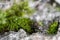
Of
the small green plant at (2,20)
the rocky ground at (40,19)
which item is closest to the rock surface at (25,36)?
the rocky ground at (40,19)

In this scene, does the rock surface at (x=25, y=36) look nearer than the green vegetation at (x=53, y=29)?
Yes

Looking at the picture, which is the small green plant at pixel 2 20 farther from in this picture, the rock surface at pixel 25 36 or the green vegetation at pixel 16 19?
the rock surface at pixel 25 36

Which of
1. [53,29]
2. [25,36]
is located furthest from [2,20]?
[53,29]

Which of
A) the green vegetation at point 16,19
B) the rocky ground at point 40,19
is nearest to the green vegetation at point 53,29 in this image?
the rocky ground at point 40,19

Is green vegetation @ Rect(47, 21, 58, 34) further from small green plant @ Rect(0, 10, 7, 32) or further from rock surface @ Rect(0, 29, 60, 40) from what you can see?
small green plant @ Rect(0, 10, 7, 32)

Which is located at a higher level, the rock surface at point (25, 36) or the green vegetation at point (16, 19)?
the green vegetation at point (16, 19)

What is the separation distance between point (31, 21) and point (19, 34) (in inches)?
17.9

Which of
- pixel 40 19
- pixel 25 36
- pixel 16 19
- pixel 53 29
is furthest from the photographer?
pixel 40 19

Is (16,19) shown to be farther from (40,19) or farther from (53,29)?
(53,29)

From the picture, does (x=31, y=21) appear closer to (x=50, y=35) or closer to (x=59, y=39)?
(x=50, y=35)

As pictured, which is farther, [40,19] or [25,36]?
[40,19]

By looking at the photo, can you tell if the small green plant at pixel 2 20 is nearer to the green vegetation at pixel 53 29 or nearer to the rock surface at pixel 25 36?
the rock surface at pixel 25 36

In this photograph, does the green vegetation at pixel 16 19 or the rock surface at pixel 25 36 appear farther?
the green vegetation at pixel 16 19

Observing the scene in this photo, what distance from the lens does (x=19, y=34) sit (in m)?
2.85
